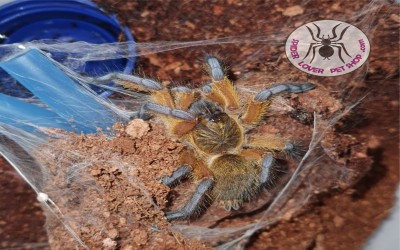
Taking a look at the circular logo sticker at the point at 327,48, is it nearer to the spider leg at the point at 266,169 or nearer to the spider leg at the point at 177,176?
the spider leg at the point at 266,169

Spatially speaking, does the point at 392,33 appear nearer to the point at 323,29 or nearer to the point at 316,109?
the point at 323,29

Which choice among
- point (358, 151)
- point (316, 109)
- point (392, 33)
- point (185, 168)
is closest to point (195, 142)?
point (185, 168)

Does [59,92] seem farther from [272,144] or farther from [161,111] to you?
[272,144]

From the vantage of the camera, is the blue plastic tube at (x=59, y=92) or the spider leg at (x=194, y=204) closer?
the blue plastic tube at (x=59, y=92)

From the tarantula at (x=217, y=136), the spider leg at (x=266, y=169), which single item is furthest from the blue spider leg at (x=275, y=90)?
the spider leg at (x=266, y=169)

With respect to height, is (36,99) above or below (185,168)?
above

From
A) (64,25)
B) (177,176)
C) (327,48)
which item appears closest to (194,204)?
(177,176)
